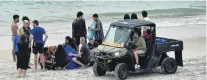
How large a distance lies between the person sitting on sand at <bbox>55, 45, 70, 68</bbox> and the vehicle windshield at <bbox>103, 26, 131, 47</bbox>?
1.52 m

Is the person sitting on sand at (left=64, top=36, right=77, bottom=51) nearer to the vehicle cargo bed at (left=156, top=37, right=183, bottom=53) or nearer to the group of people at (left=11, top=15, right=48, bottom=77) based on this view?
the group of people at (left=11, top=15, right=48, bottom=77)

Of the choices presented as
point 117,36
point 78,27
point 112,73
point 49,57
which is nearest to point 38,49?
point 49,57

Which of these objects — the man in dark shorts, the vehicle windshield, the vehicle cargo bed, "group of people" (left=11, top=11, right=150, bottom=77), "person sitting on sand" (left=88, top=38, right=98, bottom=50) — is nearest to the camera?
the vehicle windshield

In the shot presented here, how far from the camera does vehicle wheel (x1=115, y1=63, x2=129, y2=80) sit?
12.5 meters

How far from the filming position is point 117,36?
13.0 metres

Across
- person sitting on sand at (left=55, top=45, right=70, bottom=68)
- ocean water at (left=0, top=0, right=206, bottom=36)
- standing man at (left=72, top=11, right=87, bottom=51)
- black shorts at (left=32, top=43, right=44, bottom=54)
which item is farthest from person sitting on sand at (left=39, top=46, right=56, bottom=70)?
ocean water at (left=0, top=0, right=206, bottom=36)

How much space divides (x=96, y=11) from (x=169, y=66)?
24655 millimetres

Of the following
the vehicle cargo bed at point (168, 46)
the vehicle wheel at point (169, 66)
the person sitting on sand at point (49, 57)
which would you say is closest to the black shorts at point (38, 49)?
the person sitting on sand at point (49, 57)

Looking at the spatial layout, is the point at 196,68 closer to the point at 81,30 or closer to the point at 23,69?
the point at 81,30

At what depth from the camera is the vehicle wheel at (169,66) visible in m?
13.3

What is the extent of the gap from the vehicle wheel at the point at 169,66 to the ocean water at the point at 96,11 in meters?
11.6

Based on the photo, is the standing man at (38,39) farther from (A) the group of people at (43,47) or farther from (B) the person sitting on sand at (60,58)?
(B) the person sitting on sand at (60,58)

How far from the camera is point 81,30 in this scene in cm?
1566

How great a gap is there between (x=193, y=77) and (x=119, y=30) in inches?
87.1
